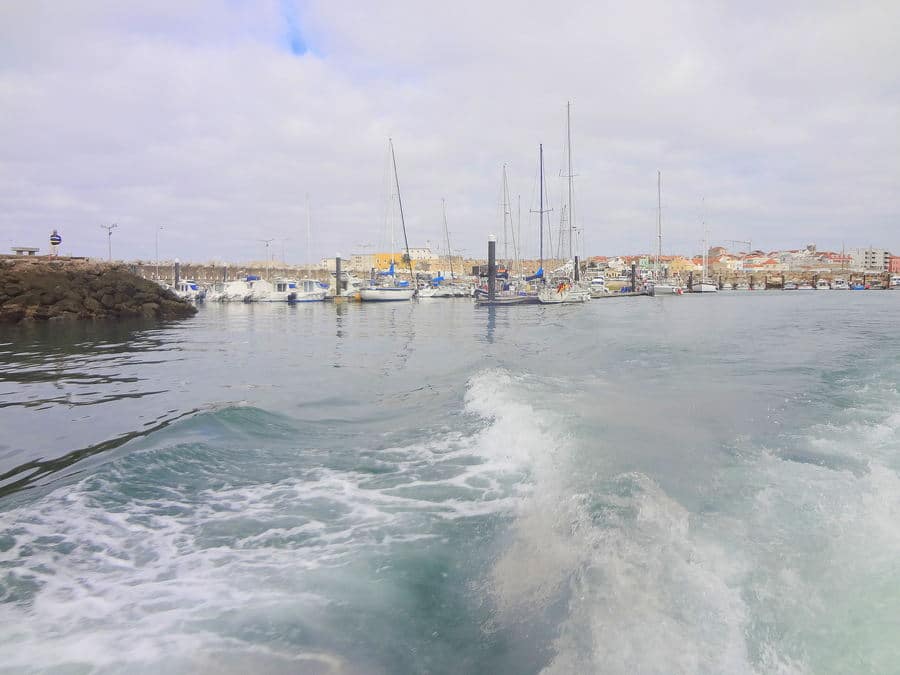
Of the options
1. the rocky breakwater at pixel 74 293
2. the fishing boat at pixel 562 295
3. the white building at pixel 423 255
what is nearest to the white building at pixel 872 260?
the white building at pixel 423 255

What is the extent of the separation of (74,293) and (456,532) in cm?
3028

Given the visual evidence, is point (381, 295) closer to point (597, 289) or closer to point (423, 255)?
point (597, 289)

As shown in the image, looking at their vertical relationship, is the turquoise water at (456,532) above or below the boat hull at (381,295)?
below

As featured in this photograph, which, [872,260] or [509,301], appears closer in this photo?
[509,301]

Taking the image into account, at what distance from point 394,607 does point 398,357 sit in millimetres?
11454

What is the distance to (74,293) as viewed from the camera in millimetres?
27109

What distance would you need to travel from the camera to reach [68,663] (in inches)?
98.9

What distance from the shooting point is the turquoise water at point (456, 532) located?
103 inches

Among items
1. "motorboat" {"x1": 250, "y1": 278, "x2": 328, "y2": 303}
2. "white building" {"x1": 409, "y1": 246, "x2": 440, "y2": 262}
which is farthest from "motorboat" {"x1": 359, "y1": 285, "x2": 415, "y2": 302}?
"white building" {"x1": 409, "y1": 246, "x2": 440, "y2": 262}

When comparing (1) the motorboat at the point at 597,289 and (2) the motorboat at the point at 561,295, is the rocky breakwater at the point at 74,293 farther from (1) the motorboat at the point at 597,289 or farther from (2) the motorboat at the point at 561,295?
(1) the motorboat at the point at 597,289

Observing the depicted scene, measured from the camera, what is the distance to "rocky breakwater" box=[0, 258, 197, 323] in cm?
2512

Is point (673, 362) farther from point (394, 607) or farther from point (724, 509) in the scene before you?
point (394, 607)

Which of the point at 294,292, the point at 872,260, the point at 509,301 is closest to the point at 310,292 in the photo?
the point at 294,292

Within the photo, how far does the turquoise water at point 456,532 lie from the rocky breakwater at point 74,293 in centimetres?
2069
